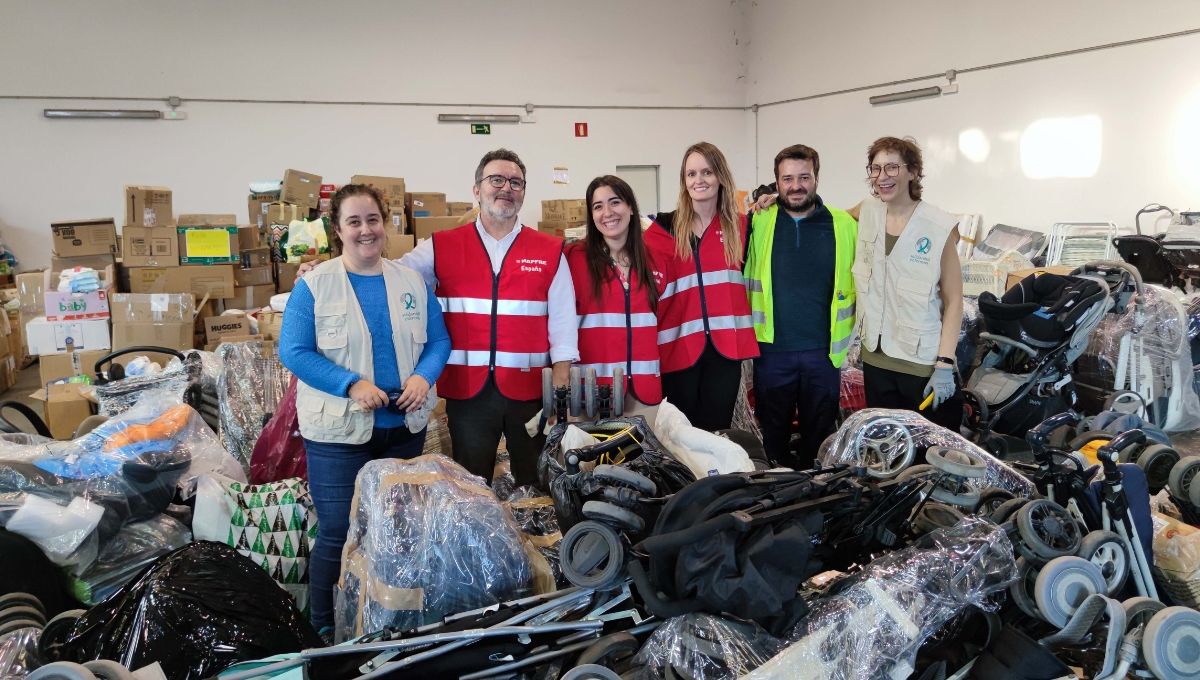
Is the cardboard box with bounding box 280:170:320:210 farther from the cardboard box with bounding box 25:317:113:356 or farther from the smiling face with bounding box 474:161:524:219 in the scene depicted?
the smiling face with bounding box 474:161:524:219

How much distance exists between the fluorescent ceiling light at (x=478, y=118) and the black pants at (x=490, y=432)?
7.39 m

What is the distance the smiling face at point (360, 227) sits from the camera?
2182 millimetres

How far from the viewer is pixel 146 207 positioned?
202 inches

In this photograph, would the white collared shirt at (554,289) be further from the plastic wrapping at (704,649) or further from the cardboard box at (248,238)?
the cardboard box at (248,238)

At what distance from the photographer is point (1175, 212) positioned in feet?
19.7

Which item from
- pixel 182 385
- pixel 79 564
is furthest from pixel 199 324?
pixel 79 564

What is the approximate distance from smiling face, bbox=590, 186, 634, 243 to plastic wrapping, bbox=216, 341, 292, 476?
5.75 feet

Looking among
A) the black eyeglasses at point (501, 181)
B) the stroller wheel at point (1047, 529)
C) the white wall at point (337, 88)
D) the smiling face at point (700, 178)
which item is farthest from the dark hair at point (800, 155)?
the white wall at point (337, 88)

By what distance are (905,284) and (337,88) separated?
7.78 metres

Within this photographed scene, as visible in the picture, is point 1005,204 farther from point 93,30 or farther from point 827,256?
point 93,30

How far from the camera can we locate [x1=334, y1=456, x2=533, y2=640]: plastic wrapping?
170 cm

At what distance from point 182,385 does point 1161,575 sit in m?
3.62

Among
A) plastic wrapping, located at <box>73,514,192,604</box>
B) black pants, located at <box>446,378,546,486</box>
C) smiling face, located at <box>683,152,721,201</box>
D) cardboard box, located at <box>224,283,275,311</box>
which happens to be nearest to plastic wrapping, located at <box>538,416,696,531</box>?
black pants, located at <box>446,378,546,486</box>

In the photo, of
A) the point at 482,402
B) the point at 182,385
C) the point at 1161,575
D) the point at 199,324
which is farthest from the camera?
the point at 199,324
